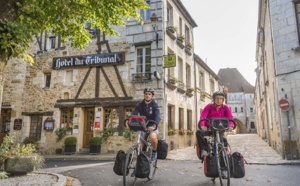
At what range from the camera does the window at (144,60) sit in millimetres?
12711

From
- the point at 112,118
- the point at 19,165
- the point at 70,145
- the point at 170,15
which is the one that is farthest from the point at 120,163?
the point at 170,15

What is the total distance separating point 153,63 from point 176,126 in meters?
3.75

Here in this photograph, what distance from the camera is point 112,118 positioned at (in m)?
12.6

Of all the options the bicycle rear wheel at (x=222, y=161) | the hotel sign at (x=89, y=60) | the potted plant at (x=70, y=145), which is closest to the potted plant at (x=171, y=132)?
the hotel sign at (x=89, y=60)

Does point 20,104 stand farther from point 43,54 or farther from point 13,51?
point 13,51

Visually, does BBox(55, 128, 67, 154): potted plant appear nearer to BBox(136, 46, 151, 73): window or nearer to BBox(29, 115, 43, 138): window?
BBox(29, 115, 43, 138): window

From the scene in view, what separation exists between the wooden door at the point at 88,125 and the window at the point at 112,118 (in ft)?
3.15

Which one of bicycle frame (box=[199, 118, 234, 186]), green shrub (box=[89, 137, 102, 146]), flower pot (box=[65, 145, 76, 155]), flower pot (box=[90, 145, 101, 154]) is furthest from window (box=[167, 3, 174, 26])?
bicycle frame (box=[199, 118, 234, 186])

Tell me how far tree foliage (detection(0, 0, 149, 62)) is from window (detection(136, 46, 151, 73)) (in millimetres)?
4688

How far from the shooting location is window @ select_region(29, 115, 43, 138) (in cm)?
1405

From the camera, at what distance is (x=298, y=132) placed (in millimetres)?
8273

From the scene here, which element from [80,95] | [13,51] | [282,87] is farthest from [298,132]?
[80,95]

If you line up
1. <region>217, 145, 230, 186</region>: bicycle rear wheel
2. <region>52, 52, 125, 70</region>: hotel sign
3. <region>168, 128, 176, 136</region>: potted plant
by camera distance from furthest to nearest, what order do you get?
<region>52, 52, 125, 70</region>: hotel sign < <region>168, 128, 176, 136</region>: potted plant < <region>217, 145, 230, 186</region>: bicycle rear wheel

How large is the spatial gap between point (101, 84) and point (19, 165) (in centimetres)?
781
